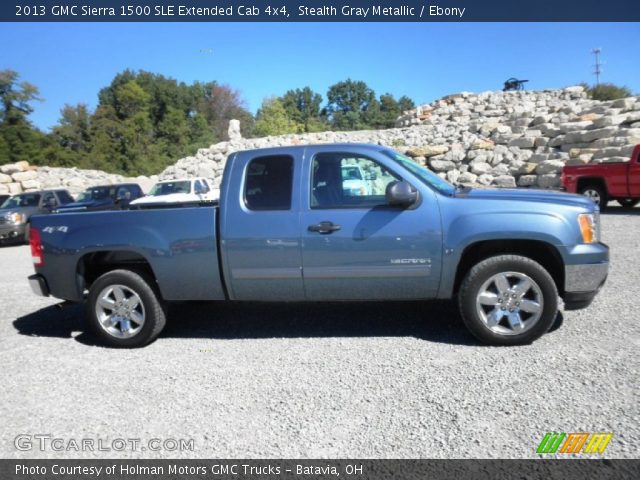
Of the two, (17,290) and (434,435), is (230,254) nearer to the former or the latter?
(434,435)

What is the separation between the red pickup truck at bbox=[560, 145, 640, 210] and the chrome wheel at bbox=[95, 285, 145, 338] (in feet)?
41.2

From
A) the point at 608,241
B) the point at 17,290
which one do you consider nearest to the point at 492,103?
the point at 608,241

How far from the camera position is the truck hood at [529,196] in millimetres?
4453

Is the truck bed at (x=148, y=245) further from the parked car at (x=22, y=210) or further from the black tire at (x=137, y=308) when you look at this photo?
the parked car at (x=22, y=210)

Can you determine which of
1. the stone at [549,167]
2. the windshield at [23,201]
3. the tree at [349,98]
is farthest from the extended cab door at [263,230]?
the tree at [349,98]

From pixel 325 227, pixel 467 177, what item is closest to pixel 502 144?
pixel 467 177

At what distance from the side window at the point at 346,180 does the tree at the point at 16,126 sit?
5060 cm

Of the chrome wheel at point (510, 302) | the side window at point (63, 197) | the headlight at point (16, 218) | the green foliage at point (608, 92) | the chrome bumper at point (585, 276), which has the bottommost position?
the chrome wheel at point (510, 302)

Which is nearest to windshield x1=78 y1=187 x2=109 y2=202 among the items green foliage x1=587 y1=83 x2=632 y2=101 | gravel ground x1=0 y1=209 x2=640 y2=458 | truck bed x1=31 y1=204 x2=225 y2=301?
gravel ground x1=0 y1=209 x2=640 y2=458

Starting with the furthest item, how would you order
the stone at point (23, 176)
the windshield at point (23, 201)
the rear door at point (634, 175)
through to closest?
1. the stone at point (23, 176)
2. the windshield at point (23, 201)
3. the rear door at point (634, 175)

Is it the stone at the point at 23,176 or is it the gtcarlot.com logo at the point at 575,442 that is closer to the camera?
the gtcarlot.com logo at the point at 575,442

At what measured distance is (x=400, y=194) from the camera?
431 centimetres

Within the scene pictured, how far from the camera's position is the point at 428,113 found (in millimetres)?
38719

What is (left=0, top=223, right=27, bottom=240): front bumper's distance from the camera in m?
15.0
